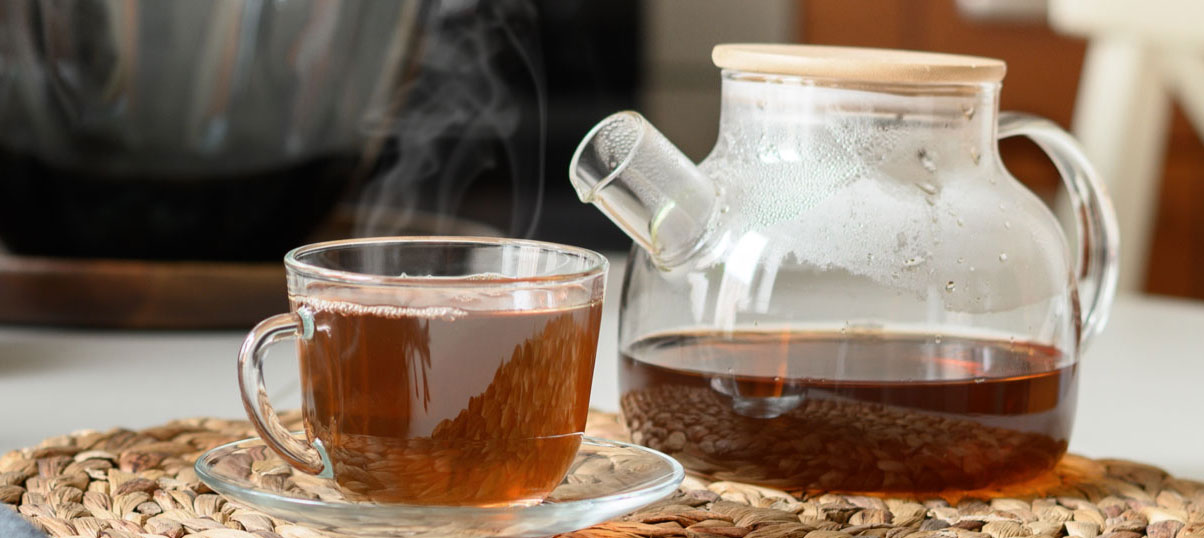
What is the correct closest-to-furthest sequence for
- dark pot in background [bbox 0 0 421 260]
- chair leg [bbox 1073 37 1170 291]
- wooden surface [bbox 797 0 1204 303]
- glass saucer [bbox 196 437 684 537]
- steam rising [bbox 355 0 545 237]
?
glass saucer [bbox 196 437 684 537] < dark pot in background [bbox 0 0 421 260] < steam rising [bbox 355 0 545 237] < chair leg [bbox 1073 37 1170 291] < wooden surface [bbox 797 0 1204 303]

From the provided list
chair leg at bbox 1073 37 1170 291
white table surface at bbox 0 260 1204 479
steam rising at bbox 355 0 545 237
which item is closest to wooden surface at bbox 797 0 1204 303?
chair leg at bbox 1073 37 1170 291

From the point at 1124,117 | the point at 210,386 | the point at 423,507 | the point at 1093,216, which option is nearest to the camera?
the point at 423,507

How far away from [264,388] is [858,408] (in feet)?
0.81

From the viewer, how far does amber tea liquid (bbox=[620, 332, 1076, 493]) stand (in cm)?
61

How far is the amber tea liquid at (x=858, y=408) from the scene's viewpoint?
0.61m

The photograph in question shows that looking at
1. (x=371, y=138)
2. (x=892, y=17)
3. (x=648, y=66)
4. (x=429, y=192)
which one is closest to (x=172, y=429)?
(x=371, y=138)

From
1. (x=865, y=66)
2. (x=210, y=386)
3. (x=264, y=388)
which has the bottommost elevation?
(x=210, y=386)

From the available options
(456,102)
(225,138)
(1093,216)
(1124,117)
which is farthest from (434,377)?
(1124,117)

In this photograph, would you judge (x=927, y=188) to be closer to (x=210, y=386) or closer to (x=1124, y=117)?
(x=210, y=386)

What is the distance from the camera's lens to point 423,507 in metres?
0.49

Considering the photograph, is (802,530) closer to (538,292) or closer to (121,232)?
(538,292)

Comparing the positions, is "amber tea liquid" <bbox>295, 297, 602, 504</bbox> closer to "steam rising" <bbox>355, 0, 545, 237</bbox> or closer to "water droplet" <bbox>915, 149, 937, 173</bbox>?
"water droplet" <bbox>915, 149, 937, 173</bbox>

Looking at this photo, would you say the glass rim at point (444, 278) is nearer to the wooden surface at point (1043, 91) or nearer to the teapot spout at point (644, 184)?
the teapot spout at point (644, 184)

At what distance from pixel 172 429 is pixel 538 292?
0.29 meters
